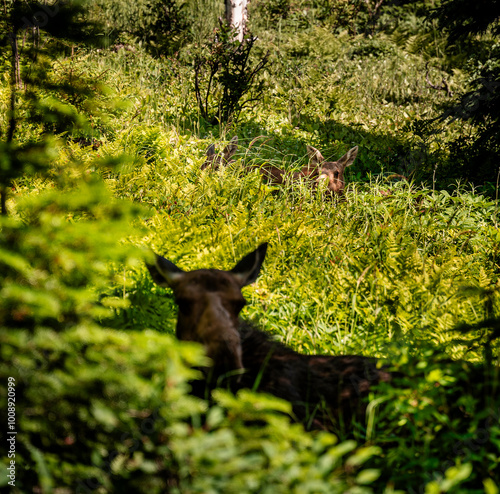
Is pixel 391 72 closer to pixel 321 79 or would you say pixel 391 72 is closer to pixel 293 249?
pixel 321 79

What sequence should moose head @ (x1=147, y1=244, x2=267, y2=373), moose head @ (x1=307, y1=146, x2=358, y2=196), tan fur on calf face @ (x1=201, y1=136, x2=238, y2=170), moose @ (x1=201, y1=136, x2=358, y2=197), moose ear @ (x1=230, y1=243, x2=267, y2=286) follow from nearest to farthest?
1. moose head @ (x1=147, y1=244, x2=267, y2=373)
2. moose ear @ (x1=230, y1=243, x2=267, y2=286)
3. tan fur on calf face @ (x1=201, y1=136, x2=238, y2=170)
4. moose @ (x1=201, y1=136, x2=358, y2=197)
5. moose head @ (x1=307, y1=146, x2=358, y2=196)

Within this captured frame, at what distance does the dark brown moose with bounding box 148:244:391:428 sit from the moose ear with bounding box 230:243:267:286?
8 centimetres

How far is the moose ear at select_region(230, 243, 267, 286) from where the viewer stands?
3328 mm

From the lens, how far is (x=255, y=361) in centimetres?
302

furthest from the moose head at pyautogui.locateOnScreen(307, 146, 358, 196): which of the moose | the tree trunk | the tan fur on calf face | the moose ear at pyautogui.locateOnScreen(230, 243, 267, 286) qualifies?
the tree trunk

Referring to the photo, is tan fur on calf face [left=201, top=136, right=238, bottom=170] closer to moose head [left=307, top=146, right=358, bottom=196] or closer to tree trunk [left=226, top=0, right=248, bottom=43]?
moose head [left=307, top=146, right=358, bottom=196]

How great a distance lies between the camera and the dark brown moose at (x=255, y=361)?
105 inches

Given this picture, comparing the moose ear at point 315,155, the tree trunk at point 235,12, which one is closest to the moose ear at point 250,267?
the moose ear at point 315,155

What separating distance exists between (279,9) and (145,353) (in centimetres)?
2020

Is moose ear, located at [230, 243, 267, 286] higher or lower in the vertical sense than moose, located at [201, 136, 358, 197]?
lower

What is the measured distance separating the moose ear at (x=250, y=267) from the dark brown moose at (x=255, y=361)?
76 millimetres

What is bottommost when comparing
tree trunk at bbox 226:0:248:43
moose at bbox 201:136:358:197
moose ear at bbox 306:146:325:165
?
moose at bbox 201:136:358:197

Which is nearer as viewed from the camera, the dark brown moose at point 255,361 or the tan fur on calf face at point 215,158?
the dark brown moose at point 255,361

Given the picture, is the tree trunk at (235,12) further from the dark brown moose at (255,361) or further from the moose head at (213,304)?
the dark brown moose at (255,361)
